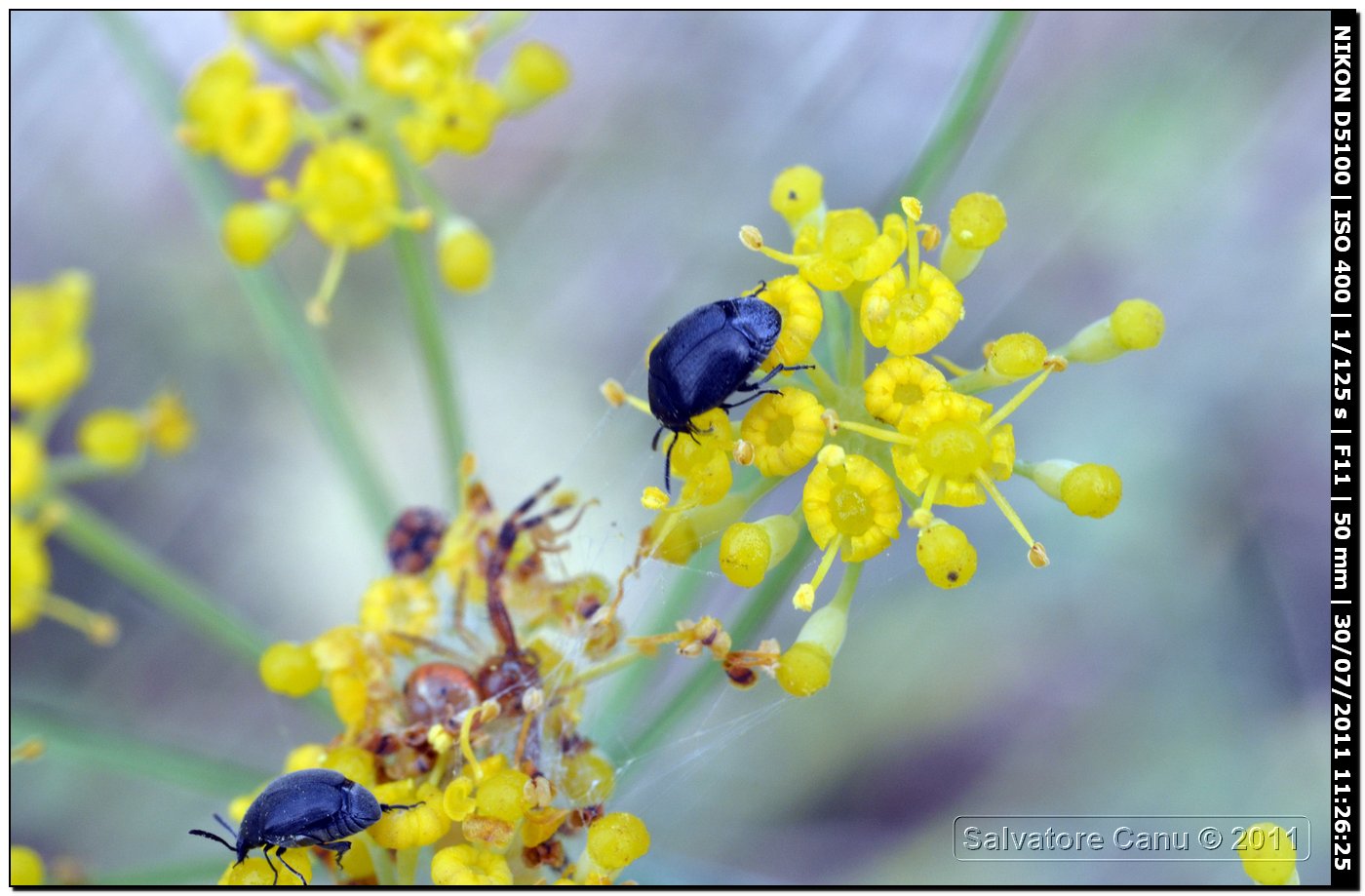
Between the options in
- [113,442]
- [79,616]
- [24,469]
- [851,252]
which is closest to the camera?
[851,252]

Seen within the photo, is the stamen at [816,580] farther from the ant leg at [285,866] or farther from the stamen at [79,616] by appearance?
the stamen at [79,616]

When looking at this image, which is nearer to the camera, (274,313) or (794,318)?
(794,318)

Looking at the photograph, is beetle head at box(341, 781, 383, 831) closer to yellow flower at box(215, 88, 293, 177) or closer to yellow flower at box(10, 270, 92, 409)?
yellow flower at box(215, 88, 293, 177)

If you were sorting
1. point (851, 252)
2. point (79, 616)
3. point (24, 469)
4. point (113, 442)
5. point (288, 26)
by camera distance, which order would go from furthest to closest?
point (79, 616), point (113, 442), point (24, 469), point (288, 26), point (851, 252)

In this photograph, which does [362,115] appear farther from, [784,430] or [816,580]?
[816,580]

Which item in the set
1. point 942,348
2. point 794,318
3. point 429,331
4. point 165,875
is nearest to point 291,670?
point 165,875

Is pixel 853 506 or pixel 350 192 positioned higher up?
pixel 350 192

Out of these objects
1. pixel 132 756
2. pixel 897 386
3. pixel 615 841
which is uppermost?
pixel 132 756
